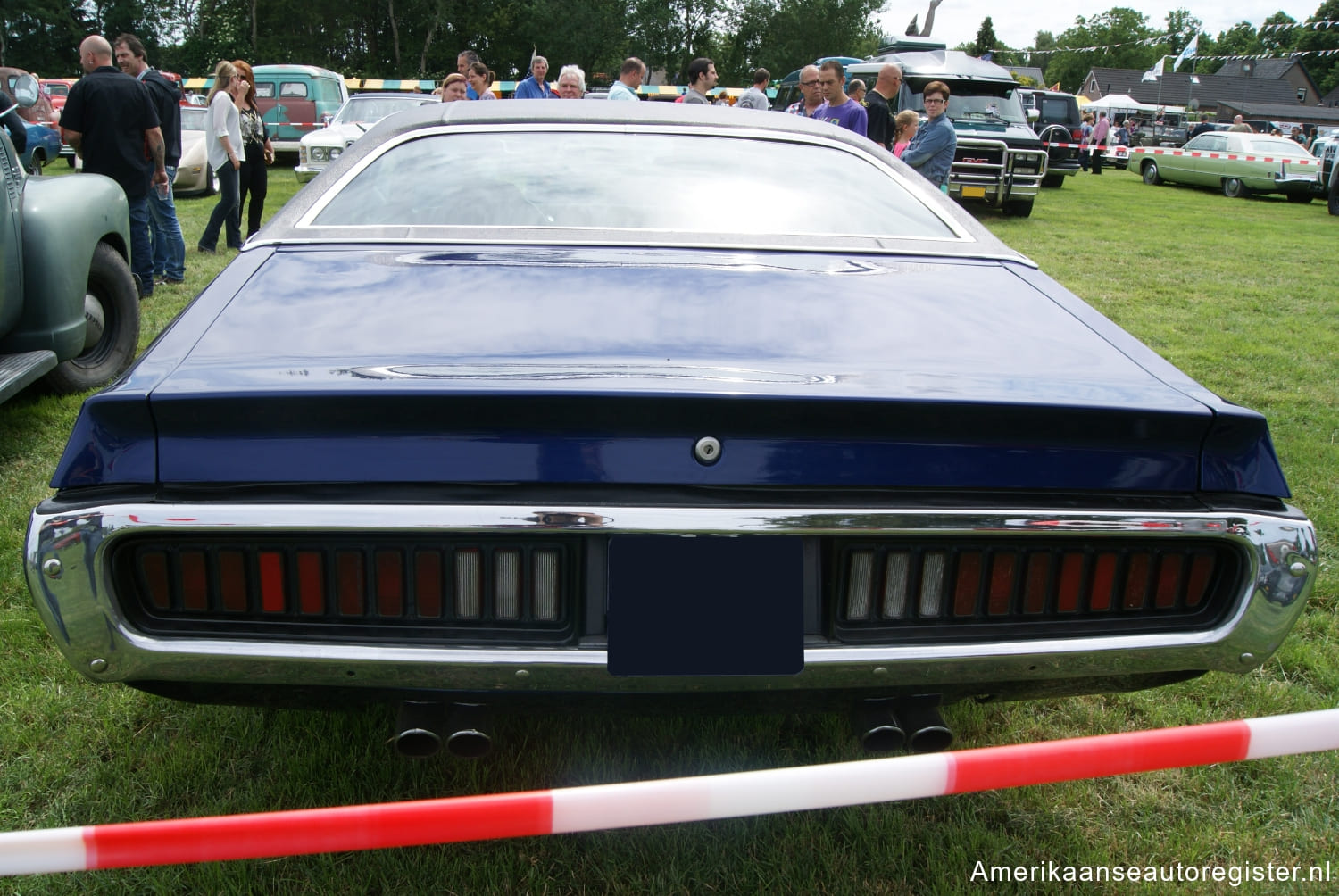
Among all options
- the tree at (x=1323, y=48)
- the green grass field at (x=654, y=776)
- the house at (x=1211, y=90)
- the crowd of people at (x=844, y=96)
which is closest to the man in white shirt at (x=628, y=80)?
the crowd of people at (x=844, y=96)

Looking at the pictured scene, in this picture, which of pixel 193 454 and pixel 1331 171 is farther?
pixel 1331 171

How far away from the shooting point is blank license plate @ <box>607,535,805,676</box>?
59.7 inches

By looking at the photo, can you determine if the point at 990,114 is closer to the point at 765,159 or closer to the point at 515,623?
the point at 765,159

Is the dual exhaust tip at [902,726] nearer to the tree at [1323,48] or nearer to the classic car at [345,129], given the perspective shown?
Result: the classic car at [345,129]

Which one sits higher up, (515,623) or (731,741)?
(515,623)

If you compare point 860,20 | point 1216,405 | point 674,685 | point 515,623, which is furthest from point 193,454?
point 860,20

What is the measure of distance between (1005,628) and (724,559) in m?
0.51

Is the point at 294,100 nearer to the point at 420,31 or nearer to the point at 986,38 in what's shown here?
the point at 420,31

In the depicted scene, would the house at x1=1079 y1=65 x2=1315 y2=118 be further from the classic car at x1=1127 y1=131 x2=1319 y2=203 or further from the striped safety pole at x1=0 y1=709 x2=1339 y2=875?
the striped safety pole at x1=0 y1=709 x2=1339 y2=875

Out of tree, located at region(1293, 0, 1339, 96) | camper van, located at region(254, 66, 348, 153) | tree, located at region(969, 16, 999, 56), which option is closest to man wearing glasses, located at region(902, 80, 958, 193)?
camper van, located at region(254, 66, 348, 153)

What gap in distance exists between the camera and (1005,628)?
1650 millimetres

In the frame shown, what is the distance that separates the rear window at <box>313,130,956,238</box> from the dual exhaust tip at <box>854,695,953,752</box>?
119cm

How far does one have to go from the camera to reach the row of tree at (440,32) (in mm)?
48594

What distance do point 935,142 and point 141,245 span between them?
6.21m
